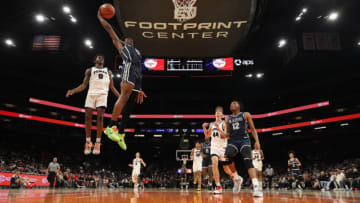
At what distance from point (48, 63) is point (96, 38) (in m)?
5.48

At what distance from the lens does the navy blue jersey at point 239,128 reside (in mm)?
4611

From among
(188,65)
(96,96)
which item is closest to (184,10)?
(188,65)

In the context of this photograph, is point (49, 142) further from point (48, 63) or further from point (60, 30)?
point (60, 30)

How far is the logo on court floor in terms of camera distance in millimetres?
9953

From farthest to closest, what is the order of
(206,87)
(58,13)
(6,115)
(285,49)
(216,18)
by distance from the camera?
1. (206,87)
2. (6,115)
3. (285,49)
4. (58,13)
5. (216,18)

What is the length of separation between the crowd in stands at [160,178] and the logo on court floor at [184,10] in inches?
354

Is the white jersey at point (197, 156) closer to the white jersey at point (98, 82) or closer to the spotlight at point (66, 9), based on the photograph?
the white jersey at point (98, 82)

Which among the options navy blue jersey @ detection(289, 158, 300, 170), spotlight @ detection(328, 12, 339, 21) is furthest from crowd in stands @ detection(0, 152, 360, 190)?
spotlight @ detection(328, 12, 339, 21)

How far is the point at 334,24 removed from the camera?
40.7 feet

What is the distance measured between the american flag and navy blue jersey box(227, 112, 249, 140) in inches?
456

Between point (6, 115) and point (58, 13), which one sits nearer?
point (58, 13)

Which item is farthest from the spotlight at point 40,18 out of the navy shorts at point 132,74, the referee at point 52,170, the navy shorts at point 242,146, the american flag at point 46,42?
the navy shorts at point 242,146

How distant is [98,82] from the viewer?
469 cm

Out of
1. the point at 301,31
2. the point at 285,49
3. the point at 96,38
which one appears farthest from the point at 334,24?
the point at 96,38
